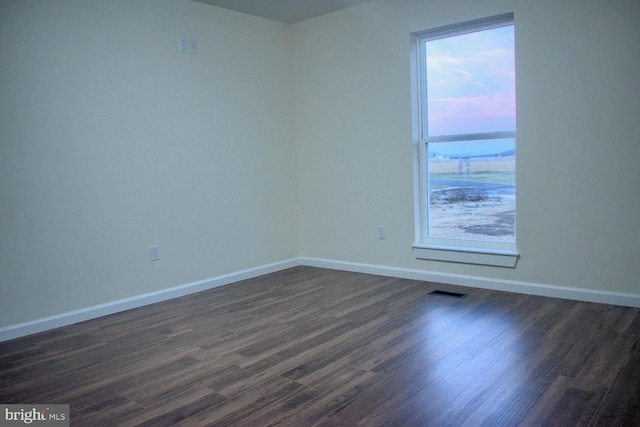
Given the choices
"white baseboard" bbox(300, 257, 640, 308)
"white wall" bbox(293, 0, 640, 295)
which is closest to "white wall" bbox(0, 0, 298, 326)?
"white wall" bbox(293, 0, 640, 295)

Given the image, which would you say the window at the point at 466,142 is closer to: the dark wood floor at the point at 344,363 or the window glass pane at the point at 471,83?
the window glass pane at the point at 471,83

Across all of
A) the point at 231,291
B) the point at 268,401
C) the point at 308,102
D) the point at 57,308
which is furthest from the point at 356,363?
the point at 308,102

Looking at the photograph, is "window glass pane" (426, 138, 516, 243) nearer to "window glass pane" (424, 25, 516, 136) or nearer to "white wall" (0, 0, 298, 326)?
"window glass pane" (424, 25, 516, 136)

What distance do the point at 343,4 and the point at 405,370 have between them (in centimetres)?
349

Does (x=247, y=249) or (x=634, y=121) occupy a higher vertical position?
(x=634, y=121)

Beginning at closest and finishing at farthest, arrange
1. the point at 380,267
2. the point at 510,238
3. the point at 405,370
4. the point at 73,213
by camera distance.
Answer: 1. the point at 405,370
2. the point at 73,213
3. the point at 510,238
4. the point at 380,267

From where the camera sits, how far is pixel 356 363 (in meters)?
2.75

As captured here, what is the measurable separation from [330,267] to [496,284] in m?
1.77

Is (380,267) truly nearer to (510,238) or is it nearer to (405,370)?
(510,238)

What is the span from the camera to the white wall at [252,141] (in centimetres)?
345

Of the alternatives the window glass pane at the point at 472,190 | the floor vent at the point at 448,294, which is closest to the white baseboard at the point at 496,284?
A: the floor vent at the point at 448,294

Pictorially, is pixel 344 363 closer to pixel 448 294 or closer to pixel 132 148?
pixel 448 294

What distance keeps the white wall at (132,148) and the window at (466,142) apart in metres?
1.54

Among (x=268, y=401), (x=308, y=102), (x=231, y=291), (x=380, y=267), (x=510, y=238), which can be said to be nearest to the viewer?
(x=268, y=401)
